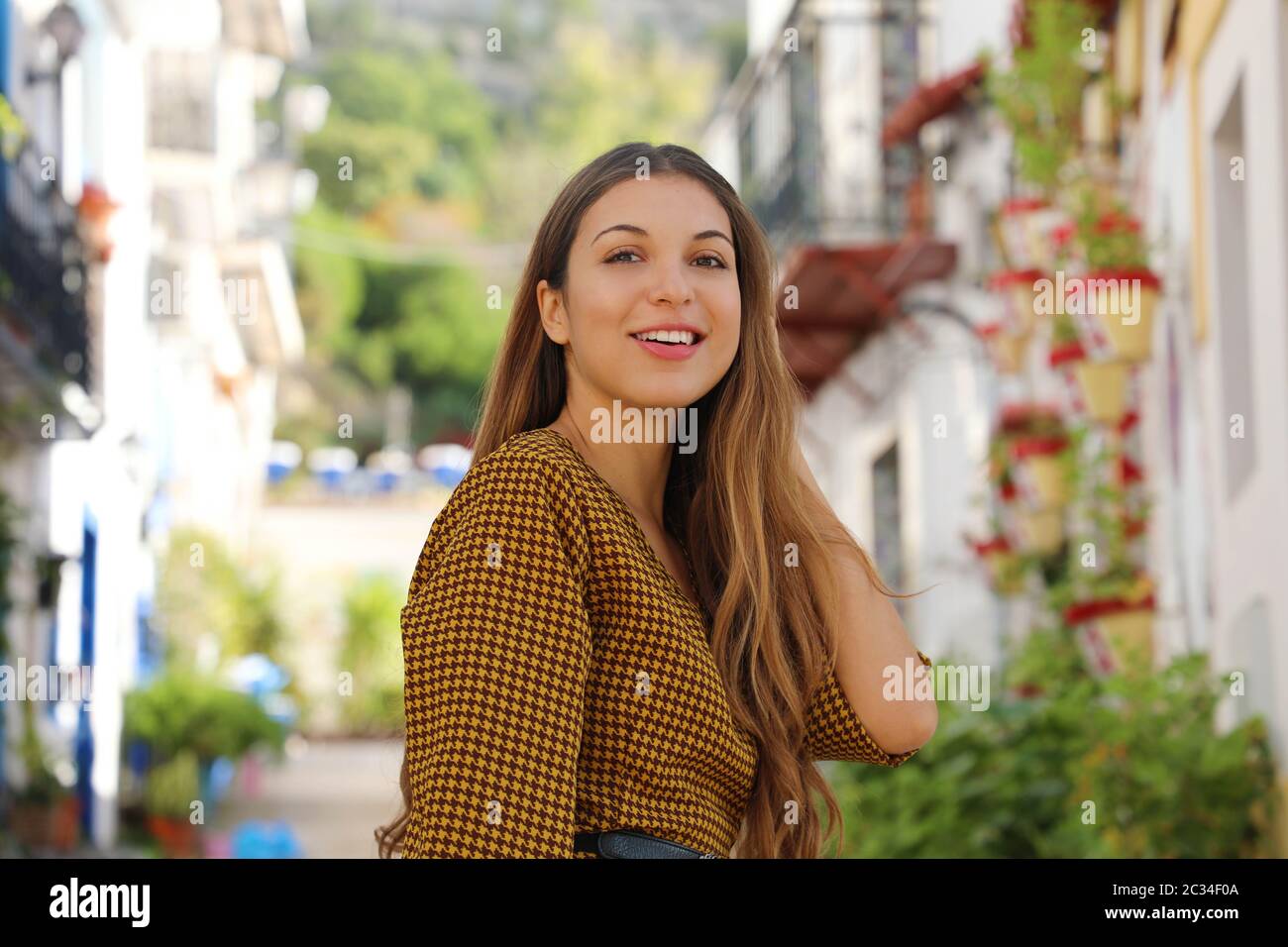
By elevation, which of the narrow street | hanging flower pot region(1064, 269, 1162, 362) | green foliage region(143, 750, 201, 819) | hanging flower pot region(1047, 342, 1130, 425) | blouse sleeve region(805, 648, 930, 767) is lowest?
the narrow street

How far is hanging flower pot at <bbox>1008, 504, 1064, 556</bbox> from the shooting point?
9.07m

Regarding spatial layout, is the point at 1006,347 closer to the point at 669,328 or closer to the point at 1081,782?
the point at 1081,782

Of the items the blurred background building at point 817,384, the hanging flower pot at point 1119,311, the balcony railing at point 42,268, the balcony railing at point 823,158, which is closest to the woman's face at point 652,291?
the blurred background building at point 817,384

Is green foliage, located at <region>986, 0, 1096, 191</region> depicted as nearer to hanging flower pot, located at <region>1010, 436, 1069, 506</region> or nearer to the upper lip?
hanging flower pot, located at <region>1010, 436, 1069, 506</region>

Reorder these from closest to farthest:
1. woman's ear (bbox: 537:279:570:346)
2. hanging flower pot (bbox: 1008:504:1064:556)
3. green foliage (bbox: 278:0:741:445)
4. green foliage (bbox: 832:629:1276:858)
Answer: woman's ear (bbox: 537:279:570:346) < green foliage (bbox: 832:629:1276:858) < hanging flower pot (bbox: 1008:504:1064:556) < green foliage (bbox: 278:0:741:445)

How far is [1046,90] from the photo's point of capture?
29.6 feet

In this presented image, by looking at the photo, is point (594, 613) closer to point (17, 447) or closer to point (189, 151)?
point (17, 447)

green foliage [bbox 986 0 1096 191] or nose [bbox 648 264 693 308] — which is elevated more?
green foliage [bbox 986 0 1096 191]

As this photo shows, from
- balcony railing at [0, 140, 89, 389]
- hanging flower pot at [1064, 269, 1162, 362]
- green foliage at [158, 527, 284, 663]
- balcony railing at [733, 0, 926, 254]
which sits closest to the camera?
hanging flower pot at [1064, 269, 1162, 362]

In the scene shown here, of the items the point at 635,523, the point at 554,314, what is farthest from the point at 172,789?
the point at 635,523

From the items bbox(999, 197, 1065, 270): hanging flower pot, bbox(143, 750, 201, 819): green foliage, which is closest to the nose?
bbox(999, 197, 1065, 270): hanging flower pot

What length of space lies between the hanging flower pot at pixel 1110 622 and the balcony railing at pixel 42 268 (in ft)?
19.6

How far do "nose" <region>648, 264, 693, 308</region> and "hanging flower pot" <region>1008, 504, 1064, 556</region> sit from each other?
728 centimetres
